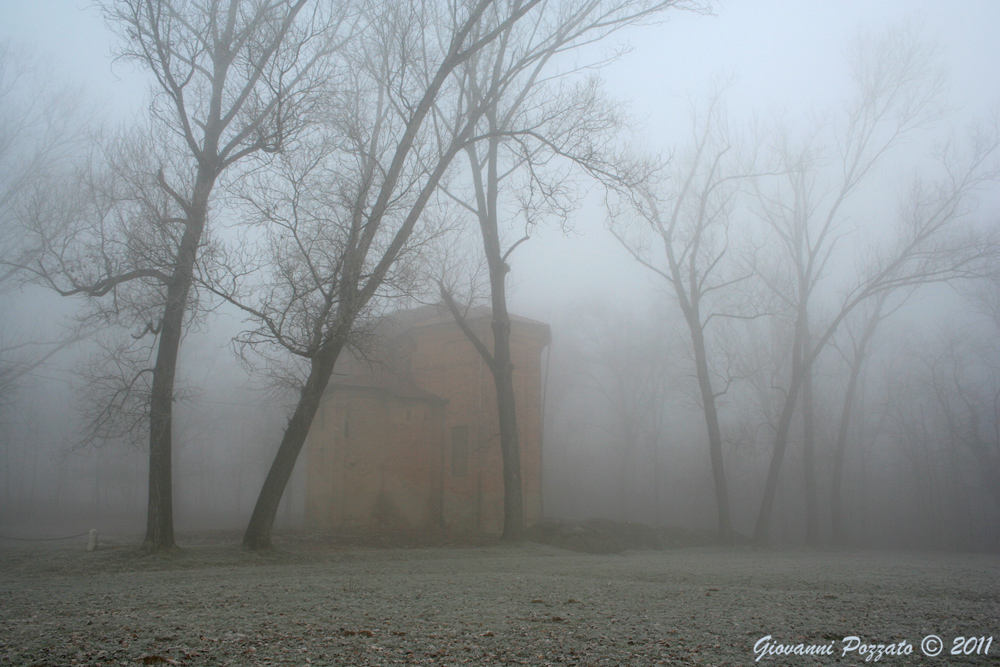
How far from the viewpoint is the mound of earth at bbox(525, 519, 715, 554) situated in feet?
50.6

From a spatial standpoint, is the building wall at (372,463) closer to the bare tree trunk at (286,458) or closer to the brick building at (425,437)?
→ the brick building at (425,437)

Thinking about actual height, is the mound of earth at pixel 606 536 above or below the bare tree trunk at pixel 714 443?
below

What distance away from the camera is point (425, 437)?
2627 cm

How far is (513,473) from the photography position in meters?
15.7

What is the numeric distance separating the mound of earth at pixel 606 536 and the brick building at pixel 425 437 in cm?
630

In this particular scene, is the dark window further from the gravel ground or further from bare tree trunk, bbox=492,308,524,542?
the gravel ground

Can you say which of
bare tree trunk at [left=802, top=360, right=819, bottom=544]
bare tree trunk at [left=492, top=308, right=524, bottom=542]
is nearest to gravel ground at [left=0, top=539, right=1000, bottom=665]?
bare tree trunk at [left=492, top=308, right=524, bottom=542]

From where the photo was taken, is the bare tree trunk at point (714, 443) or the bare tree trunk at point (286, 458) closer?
the bare tree trunk at point (286, 458)

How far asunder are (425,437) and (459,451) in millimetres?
1753

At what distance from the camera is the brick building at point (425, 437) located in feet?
79.0

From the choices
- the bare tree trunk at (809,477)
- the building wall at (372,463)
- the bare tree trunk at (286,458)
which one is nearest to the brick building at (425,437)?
the building wall at (372,463)

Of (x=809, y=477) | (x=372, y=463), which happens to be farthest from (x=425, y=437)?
(x=809, y=477)

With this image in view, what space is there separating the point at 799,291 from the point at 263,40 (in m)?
21.2

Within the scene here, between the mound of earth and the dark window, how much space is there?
8631mm
